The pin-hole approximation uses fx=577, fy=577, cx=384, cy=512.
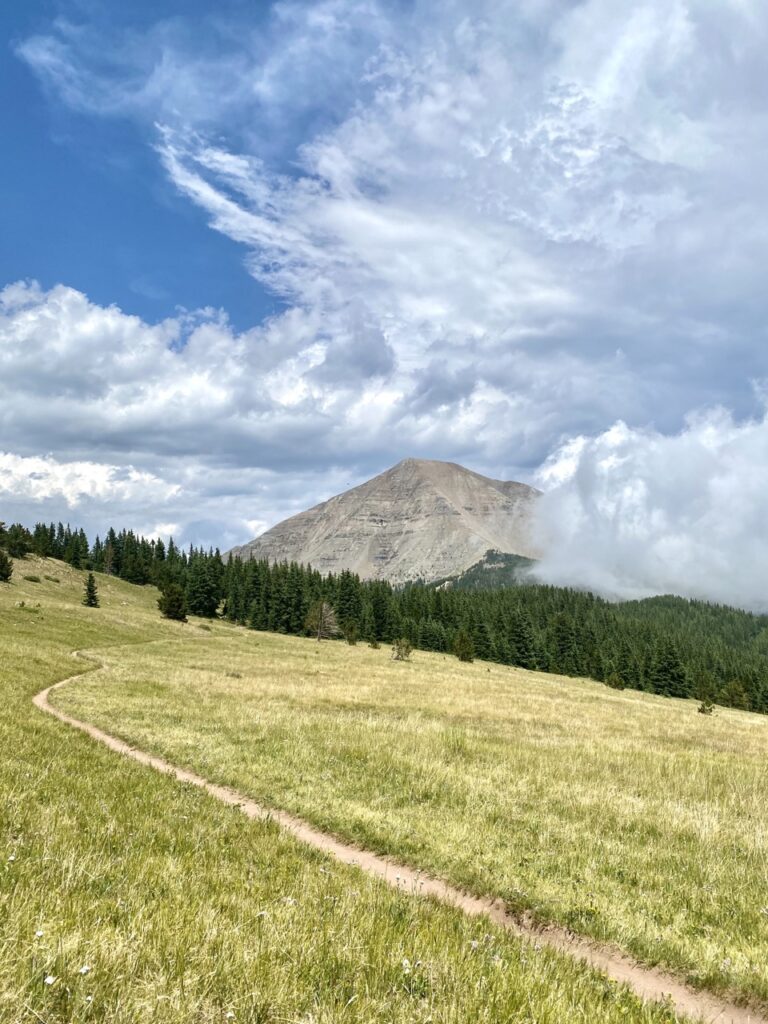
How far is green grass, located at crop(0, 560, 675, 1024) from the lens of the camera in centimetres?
407

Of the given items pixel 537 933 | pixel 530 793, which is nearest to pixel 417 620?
pixel 530 793

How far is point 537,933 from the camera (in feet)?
26.4

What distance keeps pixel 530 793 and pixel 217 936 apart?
36.6 feet

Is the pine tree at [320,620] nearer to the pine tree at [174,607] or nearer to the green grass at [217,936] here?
the pine tree at [174,607]

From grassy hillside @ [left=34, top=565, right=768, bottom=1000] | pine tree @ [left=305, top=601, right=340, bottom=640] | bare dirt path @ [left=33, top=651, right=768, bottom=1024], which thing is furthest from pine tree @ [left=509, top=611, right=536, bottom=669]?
bare dirt path @ [left=33, top=651, right=768, bottom=1024]

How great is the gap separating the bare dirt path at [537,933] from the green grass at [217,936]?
0.84m

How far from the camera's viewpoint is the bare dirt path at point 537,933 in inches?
256

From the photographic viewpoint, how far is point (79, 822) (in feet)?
28.3

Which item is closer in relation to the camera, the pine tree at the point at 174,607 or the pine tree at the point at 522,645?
the pine tree at the point at 174,607

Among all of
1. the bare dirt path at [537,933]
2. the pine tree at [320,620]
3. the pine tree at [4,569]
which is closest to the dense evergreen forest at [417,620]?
the pine tree at [320,620]

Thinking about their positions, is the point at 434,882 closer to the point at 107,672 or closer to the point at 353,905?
the point at 353,905

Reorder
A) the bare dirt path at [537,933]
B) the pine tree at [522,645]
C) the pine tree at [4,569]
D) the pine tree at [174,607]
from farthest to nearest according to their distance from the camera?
the pine tree at [522,645]
the pine tree at [174,607]
the pine tree at [4,569]
the bare dirt path at [537,933]

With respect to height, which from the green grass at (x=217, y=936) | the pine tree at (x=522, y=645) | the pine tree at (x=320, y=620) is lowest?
the pine tree at (x=522, y=645)

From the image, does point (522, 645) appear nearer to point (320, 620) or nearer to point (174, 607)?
point (320, 620)
